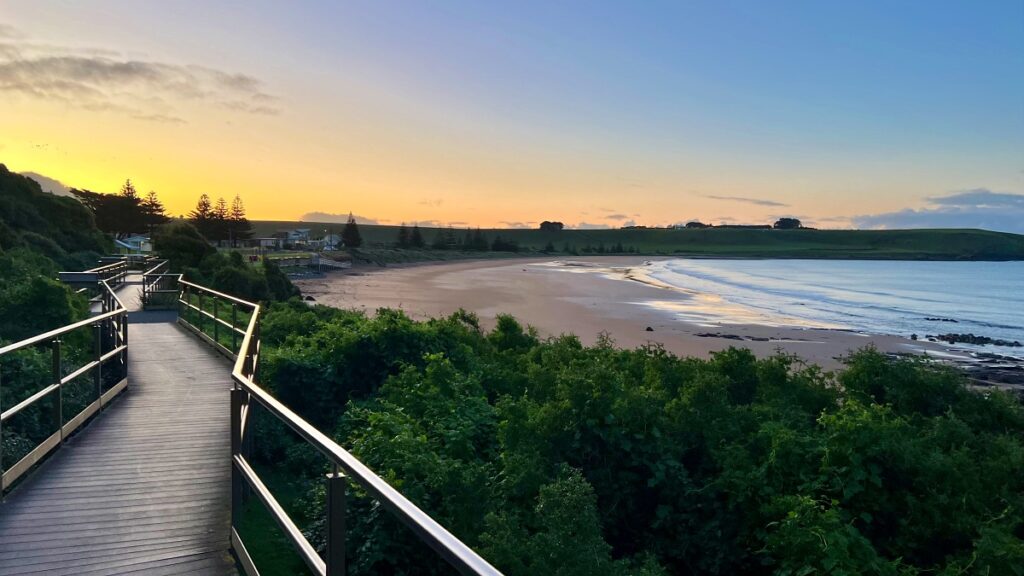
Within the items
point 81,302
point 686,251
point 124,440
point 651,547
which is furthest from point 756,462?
point 686,251

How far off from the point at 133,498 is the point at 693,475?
5383mm

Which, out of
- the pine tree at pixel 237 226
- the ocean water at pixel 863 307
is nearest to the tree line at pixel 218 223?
the pine tree at pixel 237 226

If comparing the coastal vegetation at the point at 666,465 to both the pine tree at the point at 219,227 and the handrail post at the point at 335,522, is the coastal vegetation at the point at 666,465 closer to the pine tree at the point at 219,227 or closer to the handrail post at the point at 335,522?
the handrail post at the point at 335,522

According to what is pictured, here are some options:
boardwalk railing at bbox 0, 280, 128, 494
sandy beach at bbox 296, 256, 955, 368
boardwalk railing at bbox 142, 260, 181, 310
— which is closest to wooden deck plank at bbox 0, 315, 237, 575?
boardwalk railing at bbox 0, 280, 128, 494

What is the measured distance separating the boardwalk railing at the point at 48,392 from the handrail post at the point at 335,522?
3.78 metres

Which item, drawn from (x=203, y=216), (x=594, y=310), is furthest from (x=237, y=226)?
(x=594, y=310)

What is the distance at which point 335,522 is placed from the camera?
94.7 inches

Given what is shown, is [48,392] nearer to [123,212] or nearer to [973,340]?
[973,340]

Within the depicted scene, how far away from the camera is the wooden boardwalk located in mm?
4152

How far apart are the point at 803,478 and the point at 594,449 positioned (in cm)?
208

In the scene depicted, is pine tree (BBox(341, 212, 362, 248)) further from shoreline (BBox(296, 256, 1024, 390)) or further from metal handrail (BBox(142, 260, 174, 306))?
metal handrail (BBox(142, 260, 174, 306))

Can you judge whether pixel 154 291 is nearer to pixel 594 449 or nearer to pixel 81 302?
pixel 81 302

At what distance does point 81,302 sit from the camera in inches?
543

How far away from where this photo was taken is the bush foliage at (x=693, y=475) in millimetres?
5449
